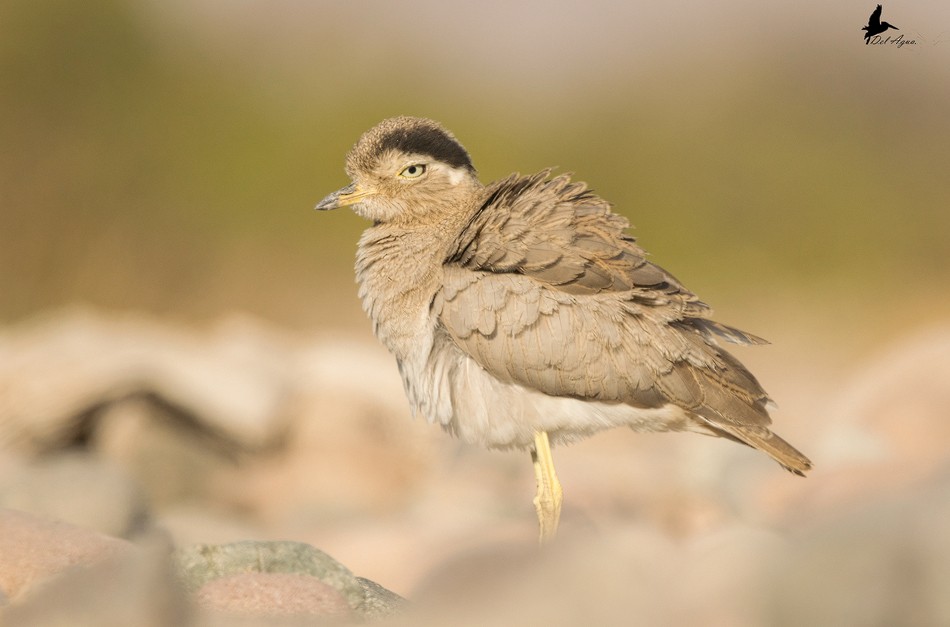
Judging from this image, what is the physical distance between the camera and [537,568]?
432 centimetres

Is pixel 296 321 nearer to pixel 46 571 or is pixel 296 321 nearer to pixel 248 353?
pixel 248 353

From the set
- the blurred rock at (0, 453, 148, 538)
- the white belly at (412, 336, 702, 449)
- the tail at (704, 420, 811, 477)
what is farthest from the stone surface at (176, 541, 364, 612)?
the blurred rock at (0, 453, 148, 538)

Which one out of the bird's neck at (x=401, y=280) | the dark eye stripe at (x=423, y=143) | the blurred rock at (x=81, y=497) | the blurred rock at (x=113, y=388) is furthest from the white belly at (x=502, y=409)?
the blurred rock at (x=113, y=388)

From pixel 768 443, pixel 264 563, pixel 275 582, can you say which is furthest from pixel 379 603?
pixel 768 443

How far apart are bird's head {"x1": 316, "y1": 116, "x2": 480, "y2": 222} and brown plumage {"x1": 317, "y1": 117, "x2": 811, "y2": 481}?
0.36 meters

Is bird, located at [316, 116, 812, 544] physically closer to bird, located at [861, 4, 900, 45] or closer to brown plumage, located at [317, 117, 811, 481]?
brown plumage, located at [317, 117, 811, 481]

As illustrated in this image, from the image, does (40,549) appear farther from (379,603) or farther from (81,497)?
(81,497)

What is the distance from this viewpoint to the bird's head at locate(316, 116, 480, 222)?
7379 mm

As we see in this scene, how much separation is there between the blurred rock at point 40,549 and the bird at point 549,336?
2053 mm

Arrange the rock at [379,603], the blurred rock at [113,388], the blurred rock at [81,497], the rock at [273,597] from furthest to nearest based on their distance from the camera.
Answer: the blurred rock at [113,388] → the blurred rock at [81,497] → the rock at [379,603] → the rock at [273,597]

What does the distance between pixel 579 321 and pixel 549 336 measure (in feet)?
0.68

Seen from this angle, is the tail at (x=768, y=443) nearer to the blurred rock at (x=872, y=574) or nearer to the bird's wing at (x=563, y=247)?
the bird's wing at (x=563, y=247)

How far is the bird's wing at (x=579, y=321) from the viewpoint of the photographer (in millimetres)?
6547

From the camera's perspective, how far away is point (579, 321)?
21.6 ft
